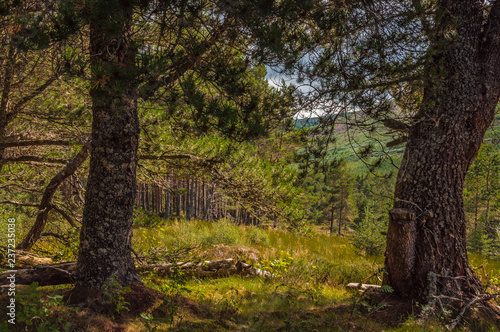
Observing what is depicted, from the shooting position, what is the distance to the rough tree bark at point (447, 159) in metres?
3.67

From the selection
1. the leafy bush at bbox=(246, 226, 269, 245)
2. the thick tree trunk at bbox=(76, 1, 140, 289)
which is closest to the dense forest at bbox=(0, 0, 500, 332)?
the thick tree trunk at bbox=(76, 1, 140, 289)

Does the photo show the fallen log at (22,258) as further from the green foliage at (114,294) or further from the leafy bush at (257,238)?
the leafy bush at (257,238)

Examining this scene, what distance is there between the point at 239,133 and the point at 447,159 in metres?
2.90

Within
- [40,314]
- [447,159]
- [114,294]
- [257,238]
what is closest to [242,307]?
[114,294]

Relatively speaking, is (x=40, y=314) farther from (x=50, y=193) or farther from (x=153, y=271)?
(x=153, y=271)

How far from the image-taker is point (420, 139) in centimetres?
382

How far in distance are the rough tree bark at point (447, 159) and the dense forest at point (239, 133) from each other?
2 centimetres

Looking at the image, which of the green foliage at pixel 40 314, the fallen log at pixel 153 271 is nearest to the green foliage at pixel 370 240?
the fallen log at pixel 153 271

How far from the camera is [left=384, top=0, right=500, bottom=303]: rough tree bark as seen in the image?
3.67 m

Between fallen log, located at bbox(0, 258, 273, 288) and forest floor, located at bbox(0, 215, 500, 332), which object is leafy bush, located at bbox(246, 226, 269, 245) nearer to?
forest floor, located at bbox(0, 215, 500, 332)

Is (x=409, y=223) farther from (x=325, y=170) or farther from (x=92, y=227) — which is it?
(x=92, y=227)

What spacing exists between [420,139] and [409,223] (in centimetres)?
118

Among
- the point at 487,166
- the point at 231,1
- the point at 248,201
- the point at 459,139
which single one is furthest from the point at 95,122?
the point at 487,166

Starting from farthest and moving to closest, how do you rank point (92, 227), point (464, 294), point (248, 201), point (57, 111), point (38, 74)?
point (248, 201)
point (57, 111)
point (38, 74)
point (464, 294)
point (92, 227)
